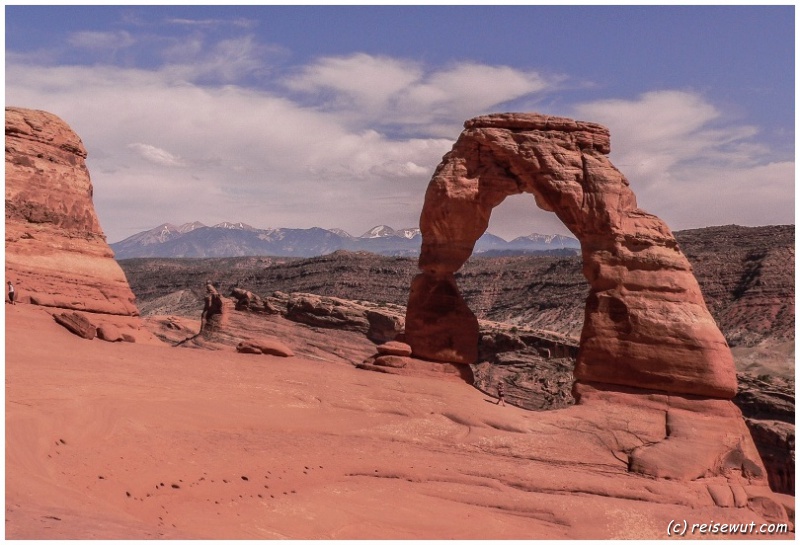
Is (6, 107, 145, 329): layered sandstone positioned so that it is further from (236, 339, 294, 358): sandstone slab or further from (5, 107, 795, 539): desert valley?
(236, 339, 294, 358): sandstone slab

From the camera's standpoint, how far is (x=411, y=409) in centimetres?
1533

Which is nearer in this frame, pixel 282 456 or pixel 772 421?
pixel 282 456

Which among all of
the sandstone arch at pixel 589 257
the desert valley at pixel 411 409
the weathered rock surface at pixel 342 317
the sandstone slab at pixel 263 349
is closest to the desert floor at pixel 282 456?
the desert valley at pixel 411 409

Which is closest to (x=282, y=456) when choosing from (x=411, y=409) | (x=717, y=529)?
(x=411, y=409)

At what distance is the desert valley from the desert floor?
5 centimetres

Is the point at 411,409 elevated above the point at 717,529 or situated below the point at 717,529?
above

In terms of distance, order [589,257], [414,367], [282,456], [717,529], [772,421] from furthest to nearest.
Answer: [772,421], [414,367], [589,257], [717,529], [282,456]

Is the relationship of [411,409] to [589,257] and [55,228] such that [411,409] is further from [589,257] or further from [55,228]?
[55,228]

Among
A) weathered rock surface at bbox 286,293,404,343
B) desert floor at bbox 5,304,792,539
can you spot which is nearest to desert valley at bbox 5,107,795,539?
desert floor at bbox 5,304,792,539

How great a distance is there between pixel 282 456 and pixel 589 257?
1089 centimetres

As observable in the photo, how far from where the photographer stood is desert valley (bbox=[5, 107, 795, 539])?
9.88 m

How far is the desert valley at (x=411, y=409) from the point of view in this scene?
9883mm

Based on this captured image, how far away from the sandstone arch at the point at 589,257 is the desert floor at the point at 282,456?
7.69 ft

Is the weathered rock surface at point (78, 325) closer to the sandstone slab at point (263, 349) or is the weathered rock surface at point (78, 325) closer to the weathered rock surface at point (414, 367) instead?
the sandstone slab at point (263, 349)
